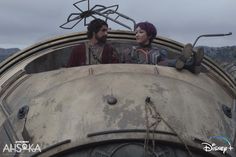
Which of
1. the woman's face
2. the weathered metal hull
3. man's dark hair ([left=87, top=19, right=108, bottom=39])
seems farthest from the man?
the weathered metal hull

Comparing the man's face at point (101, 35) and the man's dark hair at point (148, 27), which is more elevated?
the man's dark hair at point (148, 27)

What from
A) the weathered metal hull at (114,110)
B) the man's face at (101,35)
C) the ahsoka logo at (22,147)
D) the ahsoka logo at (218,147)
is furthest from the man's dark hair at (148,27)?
the ahsoka logo at (22,147)

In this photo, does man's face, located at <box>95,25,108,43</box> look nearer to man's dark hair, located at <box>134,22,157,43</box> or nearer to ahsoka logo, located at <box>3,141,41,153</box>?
man's dark hair, located at <box>134,22,157,43</box>

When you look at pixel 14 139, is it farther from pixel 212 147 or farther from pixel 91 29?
pixel 91 29

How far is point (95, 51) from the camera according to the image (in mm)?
7527

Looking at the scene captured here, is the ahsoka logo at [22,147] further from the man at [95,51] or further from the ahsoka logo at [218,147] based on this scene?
the man at [95,51]

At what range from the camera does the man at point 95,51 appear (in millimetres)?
7473

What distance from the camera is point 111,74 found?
6.19m

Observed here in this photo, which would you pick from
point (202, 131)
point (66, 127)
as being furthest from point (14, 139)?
point (202, 131)

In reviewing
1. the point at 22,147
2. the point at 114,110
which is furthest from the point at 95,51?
the point at 22,147

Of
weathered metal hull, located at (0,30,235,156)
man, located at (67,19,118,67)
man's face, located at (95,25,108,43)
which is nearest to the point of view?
weathered metal hull, located at (0,30,235,156)

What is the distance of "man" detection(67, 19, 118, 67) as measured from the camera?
747 centimetres

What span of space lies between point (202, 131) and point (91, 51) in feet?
7.16

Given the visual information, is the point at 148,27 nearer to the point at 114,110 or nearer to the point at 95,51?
the point at 95,51
